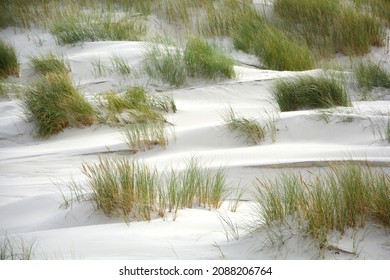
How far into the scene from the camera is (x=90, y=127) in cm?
494

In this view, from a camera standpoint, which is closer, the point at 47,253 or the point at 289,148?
the point at 47,253

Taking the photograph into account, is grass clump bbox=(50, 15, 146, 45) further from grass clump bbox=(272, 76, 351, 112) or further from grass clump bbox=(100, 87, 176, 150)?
grass clump bbox=(272, 76, 351, 112)

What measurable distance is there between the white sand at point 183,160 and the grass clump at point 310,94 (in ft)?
0.48

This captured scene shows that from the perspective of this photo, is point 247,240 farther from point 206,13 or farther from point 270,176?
point 206,13

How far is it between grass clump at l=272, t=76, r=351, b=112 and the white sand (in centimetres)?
15

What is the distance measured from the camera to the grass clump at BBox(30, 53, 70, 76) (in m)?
6.14

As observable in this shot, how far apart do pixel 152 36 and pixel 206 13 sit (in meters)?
1.18

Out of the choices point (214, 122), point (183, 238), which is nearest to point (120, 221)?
point (183, 238)

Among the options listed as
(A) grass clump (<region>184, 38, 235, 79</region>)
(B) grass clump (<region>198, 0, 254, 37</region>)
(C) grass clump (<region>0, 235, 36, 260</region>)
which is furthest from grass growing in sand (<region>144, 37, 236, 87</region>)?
(C) grass clump (<region>0, 235, 36, 260</region>)

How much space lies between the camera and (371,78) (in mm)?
5781

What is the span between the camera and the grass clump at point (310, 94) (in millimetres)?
4984

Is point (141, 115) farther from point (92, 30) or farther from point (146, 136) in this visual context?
point (92, 30)

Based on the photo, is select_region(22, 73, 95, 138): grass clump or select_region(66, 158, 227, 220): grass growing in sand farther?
select_region(22, 73, 95, 138): grass clump

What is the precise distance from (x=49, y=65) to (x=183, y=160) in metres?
2.72
